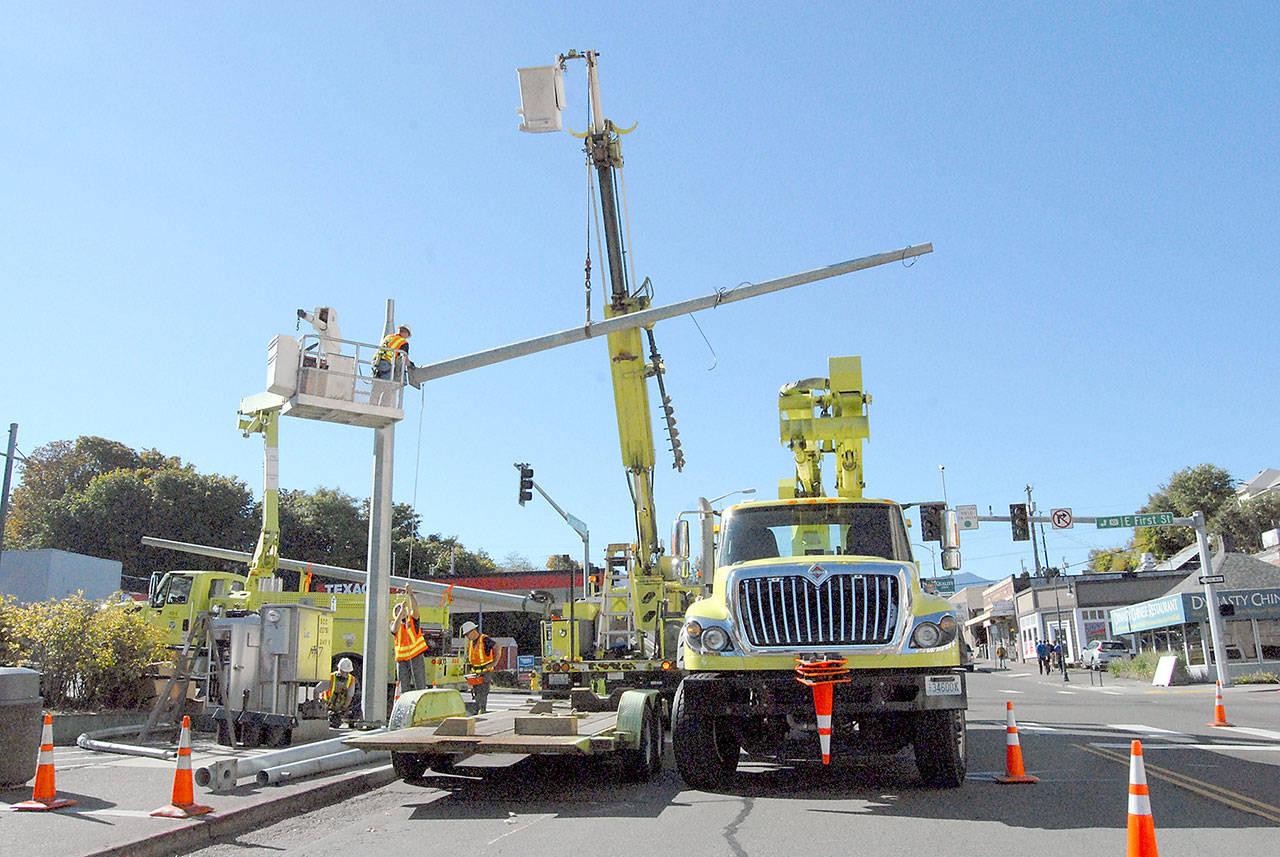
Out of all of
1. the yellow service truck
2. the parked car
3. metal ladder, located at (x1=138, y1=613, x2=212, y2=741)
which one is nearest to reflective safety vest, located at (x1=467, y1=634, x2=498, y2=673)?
metal ladder, located at (x1=138, y1=613, x2=212, y2=741)

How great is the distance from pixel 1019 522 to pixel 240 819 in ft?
80.3

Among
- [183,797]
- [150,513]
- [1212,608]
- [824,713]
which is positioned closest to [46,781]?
[183,797]

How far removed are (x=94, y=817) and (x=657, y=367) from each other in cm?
1238

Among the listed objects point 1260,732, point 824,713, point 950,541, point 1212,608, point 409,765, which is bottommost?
point 1260,732

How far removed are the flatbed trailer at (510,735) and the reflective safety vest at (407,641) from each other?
213 inches

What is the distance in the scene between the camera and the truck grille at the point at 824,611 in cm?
901

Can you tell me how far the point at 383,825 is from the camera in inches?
320

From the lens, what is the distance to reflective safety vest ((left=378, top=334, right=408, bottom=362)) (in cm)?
1415

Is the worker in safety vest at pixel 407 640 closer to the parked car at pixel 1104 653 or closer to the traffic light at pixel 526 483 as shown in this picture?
the traffic light at pixel 526 483

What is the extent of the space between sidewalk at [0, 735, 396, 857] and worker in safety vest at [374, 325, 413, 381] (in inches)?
213

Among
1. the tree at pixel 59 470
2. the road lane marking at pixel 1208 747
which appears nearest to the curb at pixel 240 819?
the road lane marking at pixel 1208 747

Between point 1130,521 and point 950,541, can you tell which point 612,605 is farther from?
point 1130,521

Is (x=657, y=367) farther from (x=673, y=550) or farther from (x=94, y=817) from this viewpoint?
(x=94, y=817)

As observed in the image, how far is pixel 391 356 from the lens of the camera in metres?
14.1
